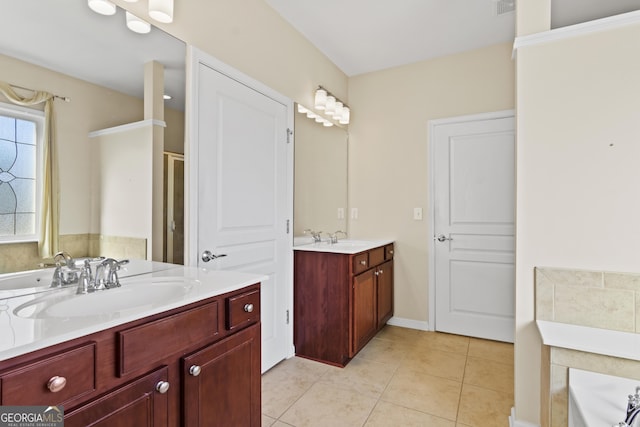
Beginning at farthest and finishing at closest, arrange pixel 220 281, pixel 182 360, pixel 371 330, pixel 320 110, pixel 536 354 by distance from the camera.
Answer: pixel 320 110 → pixel 371 330 → pixel 536 354 → pixel 220 281 → pixel 182 360

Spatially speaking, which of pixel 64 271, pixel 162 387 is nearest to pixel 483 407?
pixel 162 387

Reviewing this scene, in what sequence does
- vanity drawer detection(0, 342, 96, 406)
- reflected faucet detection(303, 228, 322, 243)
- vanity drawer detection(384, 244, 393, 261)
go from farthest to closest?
vanity drawer detection(384, 244, 393, 261) < reflected faucet detection(303, 228, 322, 243) < vanity drawer detection(0, 342, 96, 406)

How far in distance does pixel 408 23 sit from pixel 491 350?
109 inches

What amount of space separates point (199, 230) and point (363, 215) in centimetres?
202

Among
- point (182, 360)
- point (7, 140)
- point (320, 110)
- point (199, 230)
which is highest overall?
point (320, 110)

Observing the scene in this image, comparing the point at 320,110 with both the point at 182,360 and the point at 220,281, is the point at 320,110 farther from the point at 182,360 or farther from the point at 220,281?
the point at 182,360

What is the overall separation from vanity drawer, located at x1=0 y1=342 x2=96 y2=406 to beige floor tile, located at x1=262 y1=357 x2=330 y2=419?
50.1 inches

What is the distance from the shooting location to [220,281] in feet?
4.54

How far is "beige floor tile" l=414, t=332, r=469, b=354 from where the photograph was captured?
2766 mm

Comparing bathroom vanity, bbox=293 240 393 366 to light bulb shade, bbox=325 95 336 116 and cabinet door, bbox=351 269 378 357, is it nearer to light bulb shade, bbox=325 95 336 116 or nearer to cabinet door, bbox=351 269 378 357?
cabinet door, bbox=351 269 378 357

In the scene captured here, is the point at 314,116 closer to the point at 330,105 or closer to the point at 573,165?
the point at 330,105

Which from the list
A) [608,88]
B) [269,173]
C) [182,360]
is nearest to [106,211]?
[182,360]

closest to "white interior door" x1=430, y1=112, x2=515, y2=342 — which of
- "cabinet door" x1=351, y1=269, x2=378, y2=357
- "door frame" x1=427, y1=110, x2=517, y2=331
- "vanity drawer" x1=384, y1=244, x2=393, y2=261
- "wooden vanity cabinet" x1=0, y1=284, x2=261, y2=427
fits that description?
"door frame" x1=427, y1=110, x2=517, y2=331

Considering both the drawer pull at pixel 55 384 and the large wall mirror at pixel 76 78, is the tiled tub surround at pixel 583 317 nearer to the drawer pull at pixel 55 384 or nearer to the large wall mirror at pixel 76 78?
the drawer pull at pixel 55 384
